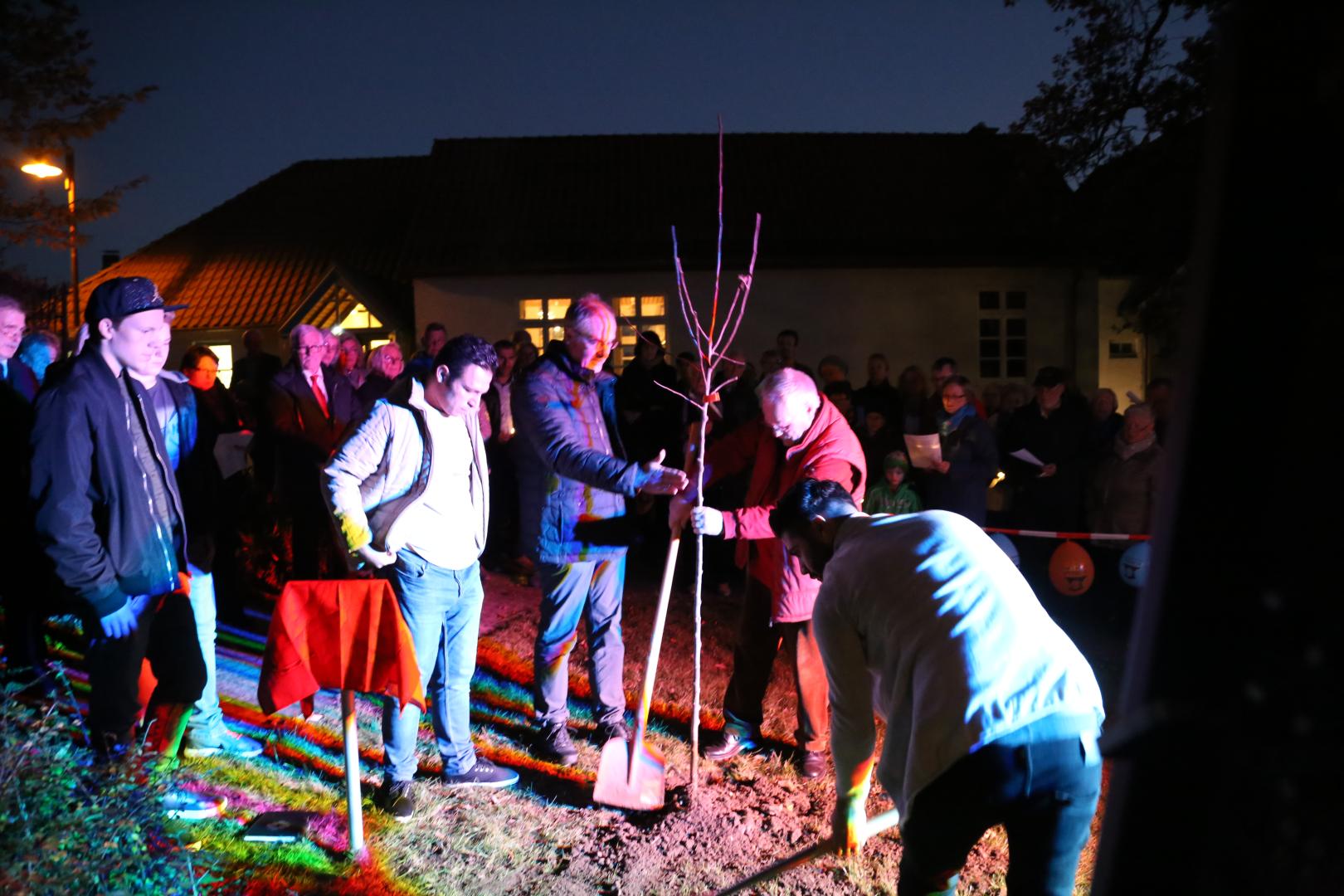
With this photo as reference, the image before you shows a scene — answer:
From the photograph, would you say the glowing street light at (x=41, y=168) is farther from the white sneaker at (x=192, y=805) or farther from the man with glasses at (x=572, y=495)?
the white sneaker at (x=192, y=805)

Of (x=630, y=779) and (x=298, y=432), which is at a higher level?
(x=298, y=432)

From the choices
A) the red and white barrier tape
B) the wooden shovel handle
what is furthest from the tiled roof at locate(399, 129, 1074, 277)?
the wooden shovel handle

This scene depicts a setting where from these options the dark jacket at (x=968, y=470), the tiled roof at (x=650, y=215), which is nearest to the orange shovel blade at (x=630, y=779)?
the dark jacket at (x=968, y=470)

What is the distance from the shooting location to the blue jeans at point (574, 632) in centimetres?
533

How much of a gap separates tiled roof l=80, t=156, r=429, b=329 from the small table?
23853mm

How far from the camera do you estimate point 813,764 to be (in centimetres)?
→ 532

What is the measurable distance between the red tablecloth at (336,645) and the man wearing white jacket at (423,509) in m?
0.34

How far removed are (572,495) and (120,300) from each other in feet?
7.40

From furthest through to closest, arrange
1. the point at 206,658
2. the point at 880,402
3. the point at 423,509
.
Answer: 1. the point at 880,402
2. the point at 206,658
3. the point at 423,509

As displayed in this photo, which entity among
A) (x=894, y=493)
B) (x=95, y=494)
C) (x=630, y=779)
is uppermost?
(x=95, y=494)

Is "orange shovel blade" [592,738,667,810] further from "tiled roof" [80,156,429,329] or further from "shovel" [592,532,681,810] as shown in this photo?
"tiled roof" [80,156,429,329]

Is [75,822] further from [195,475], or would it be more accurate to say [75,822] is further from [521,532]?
[521,532]

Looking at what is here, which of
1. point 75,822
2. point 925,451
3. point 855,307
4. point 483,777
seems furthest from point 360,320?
point 75,822

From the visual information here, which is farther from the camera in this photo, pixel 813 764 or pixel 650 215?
pixel 650 215
